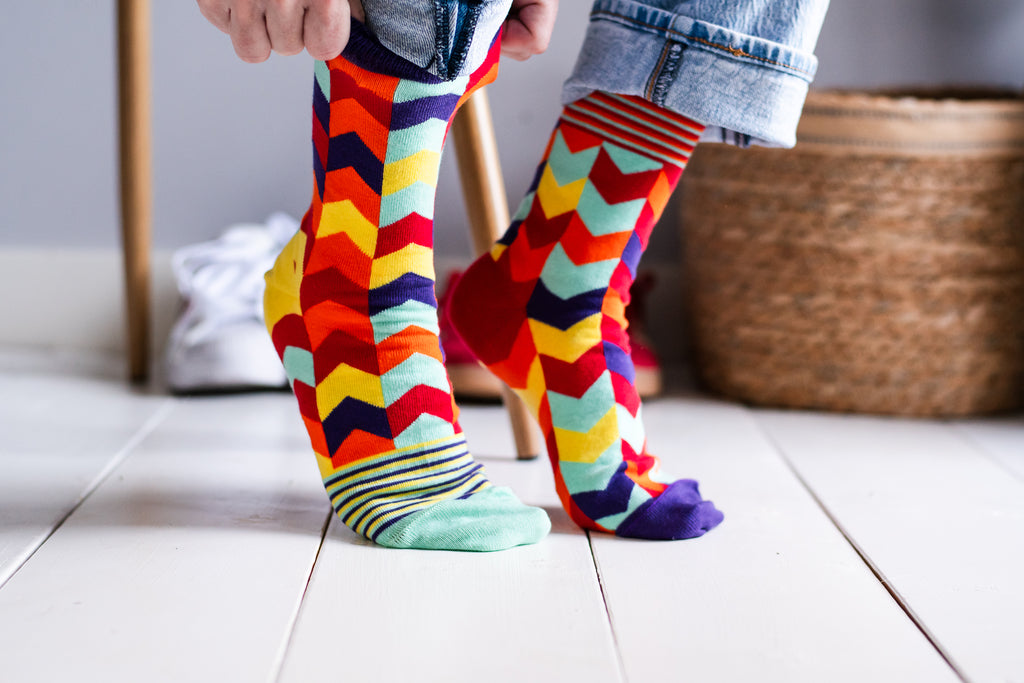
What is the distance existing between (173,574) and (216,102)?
34.5 inches

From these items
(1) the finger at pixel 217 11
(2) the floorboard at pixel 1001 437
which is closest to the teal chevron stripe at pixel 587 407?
(1) the finger at pixel 217 11

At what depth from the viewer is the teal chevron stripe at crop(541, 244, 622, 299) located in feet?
2.23

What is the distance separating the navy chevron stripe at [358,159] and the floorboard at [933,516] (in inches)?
15.8

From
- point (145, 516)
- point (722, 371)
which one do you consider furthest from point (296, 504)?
point (722, 371)

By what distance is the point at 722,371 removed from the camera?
1.18m

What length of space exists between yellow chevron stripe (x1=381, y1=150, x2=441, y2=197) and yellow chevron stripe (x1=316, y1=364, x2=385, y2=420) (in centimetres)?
12

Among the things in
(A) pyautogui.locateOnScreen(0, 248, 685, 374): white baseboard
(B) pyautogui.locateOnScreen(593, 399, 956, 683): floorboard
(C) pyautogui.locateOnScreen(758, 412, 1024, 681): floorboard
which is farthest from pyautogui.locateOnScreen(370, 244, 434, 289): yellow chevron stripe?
(A) pyautogui.locateOnScreen(0, 248, 685, 374): white baseboard

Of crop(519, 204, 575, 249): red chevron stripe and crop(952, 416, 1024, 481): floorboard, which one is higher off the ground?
crop(519, 204, 575, 249): red chevron stripe

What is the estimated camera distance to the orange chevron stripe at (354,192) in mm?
595

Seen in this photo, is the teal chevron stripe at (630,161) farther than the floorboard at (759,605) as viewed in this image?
Yes

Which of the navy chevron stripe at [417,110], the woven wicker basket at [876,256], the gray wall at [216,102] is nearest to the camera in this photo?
the navy chevron stripe at [417,110]

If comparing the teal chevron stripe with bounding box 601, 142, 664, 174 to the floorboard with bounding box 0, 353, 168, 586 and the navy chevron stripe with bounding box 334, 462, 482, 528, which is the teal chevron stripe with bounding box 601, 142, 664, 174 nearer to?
the navy chevron stripe with bounding box 334, 462, 482, 528

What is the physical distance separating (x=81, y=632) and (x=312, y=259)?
254 mm

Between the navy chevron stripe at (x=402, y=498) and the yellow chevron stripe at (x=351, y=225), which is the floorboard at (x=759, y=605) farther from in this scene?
the yellow chevron stripe at (x=351, y=225)
